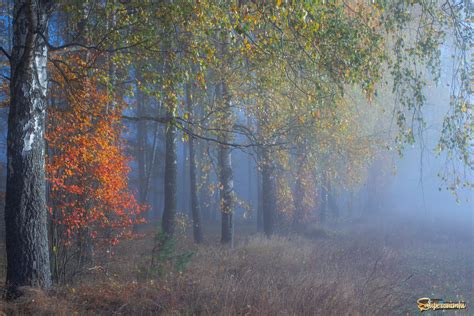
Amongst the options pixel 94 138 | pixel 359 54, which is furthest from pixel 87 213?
pixel 359 54

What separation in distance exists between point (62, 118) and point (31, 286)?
4304 mm

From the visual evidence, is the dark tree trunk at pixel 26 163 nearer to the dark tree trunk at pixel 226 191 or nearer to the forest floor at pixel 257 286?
the forest floor at pixel 257 286

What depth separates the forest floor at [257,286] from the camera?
20.9ft

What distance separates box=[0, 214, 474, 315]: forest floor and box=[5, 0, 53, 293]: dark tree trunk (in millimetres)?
471

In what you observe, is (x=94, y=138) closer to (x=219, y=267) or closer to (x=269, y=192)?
(x=219, y=267)

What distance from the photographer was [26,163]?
670cm

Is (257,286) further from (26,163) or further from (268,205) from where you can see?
(268,205)

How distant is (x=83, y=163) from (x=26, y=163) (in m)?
3.76

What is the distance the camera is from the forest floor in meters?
6.38

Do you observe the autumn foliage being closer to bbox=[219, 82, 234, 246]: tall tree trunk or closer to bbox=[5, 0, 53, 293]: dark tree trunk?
bbox=[5, 0, 53, 293]: dark tree trunk

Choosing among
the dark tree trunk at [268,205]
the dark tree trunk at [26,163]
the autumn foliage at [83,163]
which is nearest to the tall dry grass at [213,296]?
the dark tree trunk at [26,163]

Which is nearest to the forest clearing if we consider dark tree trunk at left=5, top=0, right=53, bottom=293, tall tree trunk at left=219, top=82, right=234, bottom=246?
dark tree trunk at left=5, top=0, right=53, bottom=293

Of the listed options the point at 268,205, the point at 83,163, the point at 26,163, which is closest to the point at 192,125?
the point at 83,163

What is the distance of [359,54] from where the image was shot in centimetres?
715
